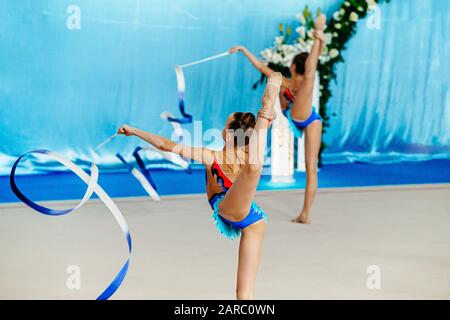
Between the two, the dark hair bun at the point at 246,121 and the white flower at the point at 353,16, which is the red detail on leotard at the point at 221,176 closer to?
the dark hair bun at the point at 246,121

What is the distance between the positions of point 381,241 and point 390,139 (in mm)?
5093

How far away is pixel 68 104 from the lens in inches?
375

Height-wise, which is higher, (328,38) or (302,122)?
(328,38)

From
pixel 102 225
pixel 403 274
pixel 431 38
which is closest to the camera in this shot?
pixel 403 274

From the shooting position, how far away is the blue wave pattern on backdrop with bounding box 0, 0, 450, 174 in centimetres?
927

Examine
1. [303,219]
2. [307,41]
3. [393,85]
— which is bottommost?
[303,219]

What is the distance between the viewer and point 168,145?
339 cm

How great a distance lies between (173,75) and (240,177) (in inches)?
262

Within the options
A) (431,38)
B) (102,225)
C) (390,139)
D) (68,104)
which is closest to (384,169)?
(390,139)

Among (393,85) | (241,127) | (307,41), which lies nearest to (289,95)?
(307,41)

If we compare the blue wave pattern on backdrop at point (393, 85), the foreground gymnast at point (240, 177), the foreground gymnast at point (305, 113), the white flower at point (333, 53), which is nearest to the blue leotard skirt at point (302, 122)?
the foreground gymnast at point (305, 113)

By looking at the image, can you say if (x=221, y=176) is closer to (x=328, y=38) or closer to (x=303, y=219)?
(x=303, y=219)
